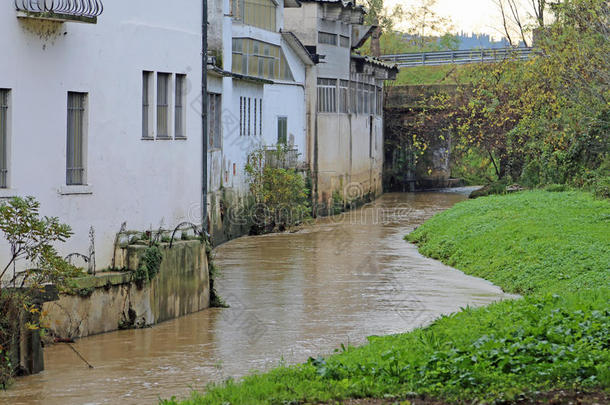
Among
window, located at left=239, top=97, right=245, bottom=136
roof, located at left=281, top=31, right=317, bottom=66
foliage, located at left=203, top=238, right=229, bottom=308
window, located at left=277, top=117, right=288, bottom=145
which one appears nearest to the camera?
foliage, located at left=203, top=238, right=229, bottom=308

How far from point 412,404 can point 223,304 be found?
10.9 m

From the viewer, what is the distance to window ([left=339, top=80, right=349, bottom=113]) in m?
45.2

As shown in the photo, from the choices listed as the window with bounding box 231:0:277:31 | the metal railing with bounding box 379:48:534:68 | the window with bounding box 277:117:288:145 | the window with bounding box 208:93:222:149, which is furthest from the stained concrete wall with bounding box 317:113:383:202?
the window with bounding box 208:93:222:149

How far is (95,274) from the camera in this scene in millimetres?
17344

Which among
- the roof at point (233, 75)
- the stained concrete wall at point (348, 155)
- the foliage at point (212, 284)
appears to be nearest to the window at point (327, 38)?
the stained concrete wall at point (348, 155)

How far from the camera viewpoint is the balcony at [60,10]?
1558cm

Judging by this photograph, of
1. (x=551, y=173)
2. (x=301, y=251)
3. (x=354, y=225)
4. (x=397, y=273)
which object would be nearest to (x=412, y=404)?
(x=397, y=273)

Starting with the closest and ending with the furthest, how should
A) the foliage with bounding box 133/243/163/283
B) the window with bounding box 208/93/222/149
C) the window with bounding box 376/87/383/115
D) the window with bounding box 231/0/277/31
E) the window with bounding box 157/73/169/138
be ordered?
the foliage with bounding box 133/243/163/283 < the window with bounding box 157/73/169/138 < the window with bounding box 208/93/222/149 < the window with bounding box 231/0/277/31 < the window with bounding box 376/87/383/115

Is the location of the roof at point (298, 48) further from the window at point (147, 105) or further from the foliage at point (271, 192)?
the window at point (147, 105)

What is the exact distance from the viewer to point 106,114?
695 inches

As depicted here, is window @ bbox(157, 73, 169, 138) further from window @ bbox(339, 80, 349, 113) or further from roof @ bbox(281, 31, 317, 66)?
window @ bbox(339, 80, 349, 113)

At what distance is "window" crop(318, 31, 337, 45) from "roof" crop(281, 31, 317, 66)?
159 centimetres

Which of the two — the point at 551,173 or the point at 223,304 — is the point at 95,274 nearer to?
the point at 223,304

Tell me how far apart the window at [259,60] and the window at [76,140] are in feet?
54.7
